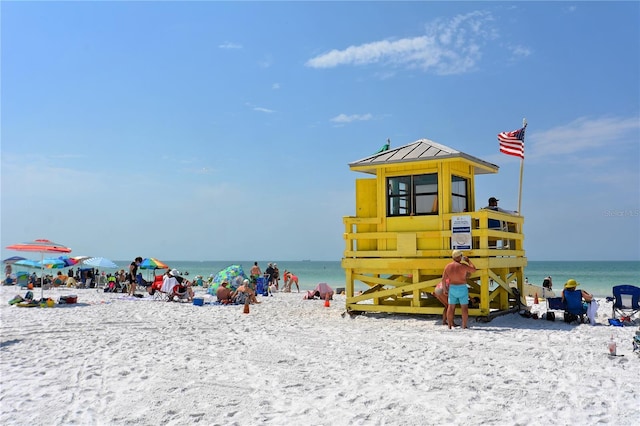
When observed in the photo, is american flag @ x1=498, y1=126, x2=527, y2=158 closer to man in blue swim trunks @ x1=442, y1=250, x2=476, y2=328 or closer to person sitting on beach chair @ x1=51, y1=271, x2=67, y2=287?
man in blue swim trunks @ x1=442, y1=250, x2=476, y2=328

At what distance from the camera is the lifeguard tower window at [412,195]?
11.6m

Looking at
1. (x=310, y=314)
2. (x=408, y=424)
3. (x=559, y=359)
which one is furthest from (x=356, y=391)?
(x=310, y=314)

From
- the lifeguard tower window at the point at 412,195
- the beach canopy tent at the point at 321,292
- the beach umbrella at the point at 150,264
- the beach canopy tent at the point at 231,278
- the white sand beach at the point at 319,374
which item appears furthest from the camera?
the beach umbrella at the point at 150,264

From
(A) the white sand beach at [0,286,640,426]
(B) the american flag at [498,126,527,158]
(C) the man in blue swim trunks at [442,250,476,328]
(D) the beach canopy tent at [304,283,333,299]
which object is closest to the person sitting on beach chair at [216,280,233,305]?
(D) the beach canopy tent at [304,283,333,299]

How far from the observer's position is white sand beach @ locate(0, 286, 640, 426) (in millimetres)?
5051

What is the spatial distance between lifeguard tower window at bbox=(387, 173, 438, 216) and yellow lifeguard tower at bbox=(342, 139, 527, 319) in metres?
0.02

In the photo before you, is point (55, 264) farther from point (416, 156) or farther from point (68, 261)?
point (416, 156)

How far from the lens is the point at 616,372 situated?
6.46m

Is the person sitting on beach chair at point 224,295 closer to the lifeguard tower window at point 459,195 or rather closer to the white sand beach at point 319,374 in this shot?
the white sand beach at point 319,374

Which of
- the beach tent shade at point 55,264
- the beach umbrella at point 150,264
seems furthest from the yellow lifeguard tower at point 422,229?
the beach tent shade at point 55,264

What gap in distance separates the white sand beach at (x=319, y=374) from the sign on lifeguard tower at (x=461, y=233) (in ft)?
5.24

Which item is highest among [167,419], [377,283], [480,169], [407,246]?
[480,169]

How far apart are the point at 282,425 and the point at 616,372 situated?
4246 millimetres

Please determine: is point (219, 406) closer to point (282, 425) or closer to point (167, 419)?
point (167, 419)
